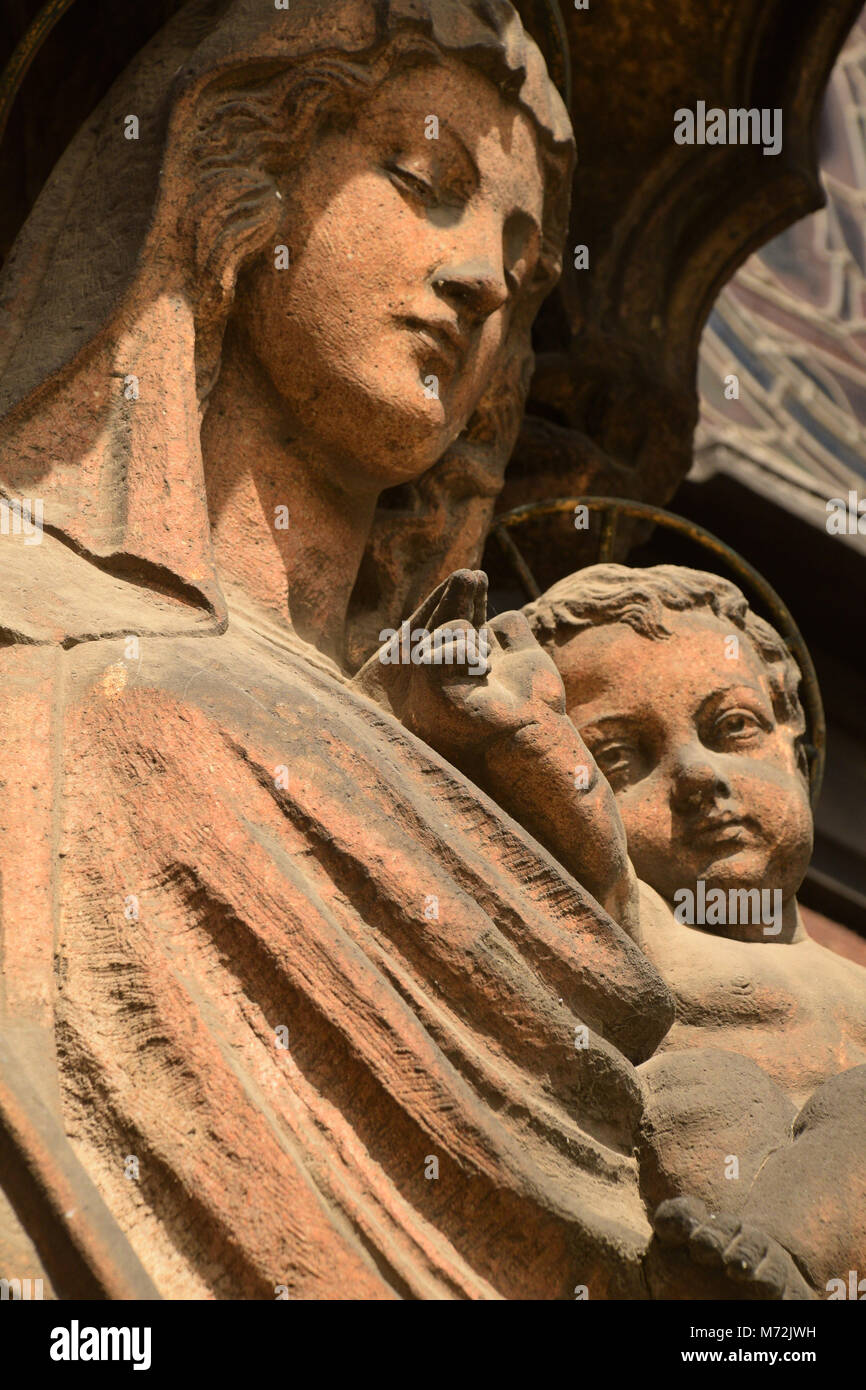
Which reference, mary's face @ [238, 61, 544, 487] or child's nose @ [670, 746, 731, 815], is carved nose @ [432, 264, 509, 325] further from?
child's nose @ [670, 746, 731, 815]

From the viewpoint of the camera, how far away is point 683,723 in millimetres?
3766

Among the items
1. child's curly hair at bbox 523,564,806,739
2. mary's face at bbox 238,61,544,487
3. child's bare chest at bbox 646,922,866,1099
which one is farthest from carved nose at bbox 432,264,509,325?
child's bare chest at bbox 646,922,866,1099

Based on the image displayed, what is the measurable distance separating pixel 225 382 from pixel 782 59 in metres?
2.22

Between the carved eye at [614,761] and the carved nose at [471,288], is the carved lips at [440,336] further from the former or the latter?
the carved eye at [614,761]

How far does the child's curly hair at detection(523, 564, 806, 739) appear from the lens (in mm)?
3898

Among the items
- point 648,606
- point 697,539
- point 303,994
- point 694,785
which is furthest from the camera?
point 697,539

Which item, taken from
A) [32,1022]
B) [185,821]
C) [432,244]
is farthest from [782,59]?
[32,1022]

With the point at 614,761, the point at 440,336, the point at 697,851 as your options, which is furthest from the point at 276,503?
the point at 697,851

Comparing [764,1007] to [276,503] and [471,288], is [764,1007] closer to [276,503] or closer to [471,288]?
[276,503]

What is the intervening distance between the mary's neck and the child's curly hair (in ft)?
1.34

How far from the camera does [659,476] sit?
Result: 5414 mm

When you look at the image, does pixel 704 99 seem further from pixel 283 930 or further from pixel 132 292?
pixel 283 930

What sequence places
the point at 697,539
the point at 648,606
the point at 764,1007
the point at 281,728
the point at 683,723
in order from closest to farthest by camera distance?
the point at 281,728
the point at 764,1007
the point at 683,723
the point at 648,606
the point at 697,539

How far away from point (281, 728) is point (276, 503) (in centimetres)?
83
